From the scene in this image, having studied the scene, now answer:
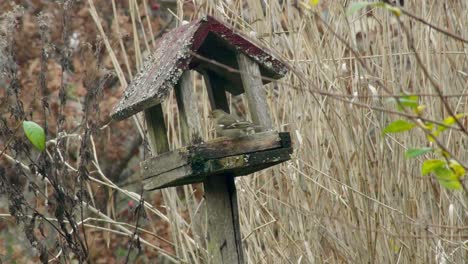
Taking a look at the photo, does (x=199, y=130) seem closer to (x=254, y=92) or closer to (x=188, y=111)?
(x=188, y=111)

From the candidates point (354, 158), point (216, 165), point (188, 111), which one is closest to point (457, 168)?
point (216, 165)

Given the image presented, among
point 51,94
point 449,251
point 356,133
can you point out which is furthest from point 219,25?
point 51,94

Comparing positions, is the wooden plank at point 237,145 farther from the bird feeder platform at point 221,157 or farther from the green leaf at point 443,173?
the green leaf at point 443,173

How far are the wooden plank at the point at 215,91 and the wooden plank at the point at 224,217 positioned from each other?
0.39 m

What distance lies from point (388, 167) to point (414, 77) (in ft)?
1.16

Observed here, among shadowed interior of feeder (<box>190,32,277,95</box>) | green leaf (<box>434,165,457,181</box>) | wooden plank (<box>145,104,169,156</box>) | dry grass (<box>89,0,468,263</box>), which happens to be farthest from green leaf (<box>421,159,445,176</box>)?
dry grass (<box>89,0,468,263</box>)

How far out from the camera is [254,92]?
2.85m

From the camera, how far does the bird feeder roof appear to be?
2691 mm

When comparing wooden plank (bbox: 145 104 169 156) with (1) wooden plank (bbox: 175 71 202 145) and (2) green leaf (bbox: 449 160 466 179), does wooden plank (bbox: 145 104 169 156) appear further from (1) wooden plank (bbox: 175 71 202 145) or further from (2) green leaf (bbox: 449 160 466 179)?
(2) green leaf (bbox: 449 160 466 179)

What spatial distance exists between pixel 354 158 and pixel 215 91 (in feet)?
2.42

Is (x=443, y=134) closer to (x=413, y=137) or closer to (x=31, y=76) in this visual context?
(x=413, y=137)

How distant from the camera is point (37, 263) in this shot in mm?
5906

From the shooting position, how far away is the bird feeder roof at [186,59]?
Answer: 269 cm

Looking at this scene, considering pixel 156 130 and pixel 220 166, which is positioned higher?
pixel 156 130
